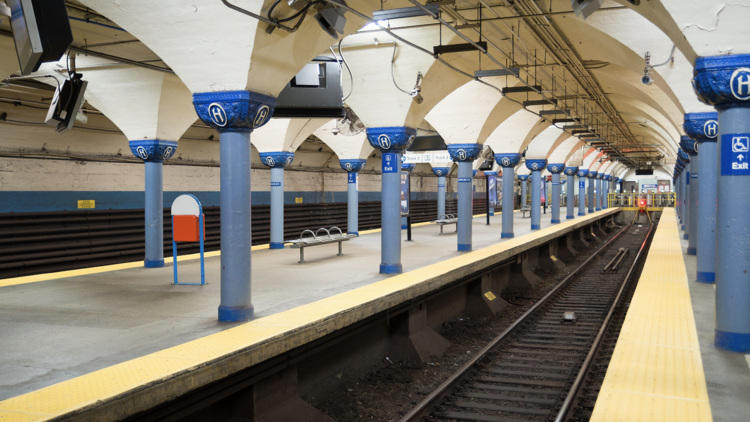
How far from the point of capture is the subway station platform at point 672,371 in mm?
4395

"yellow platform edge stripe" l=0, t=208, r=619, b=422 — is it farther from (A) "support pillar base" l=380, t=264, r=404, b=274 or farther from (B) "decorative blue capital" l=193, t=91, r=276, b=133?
(B) "decorative blue capital" l=193, t=91, r=276, b=133

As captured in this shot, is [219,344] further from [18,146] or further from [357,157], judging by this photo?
[357,157]

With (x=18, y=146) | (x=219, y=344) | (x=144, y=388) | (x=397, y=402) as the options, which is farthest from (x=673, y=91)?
(x=18, y=146)

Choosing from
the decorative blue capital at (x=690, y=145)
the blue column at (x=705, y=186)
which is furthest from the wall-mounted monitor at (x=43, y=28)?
the decorative blue capital at (x=690, y=145)

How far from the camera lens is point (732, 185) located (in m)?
5.52

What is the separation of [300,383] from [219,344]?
60.3 inches

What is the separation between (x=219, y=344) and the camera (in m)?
5.49

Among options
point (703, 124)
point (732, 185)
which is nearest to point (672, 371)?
point (732, 185)

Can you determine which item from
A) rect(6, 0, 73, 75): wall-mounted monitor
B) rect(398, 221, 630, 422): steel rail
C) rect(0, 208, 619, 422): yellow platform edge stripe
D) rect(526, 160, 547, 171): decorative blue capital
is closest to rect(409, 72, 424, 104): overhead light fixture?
rect(0, 208, 619, 422): yellow platform edge stripe

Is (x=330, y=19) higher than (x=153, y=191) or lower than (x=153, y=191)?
higher

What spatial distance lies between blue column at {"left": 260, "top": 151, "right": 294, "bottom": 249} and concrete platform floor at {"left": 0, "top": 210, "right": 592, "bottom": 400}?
246 cm

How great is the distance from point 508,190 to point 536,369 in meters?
10.5

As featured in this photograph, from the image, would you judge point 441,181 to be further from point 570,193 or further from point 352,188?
point 570,193

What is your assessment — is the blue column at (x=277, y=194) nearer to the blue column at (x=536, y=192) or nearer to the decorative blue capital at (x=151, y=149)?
the decorative blue capital at (x=151, y=149)
